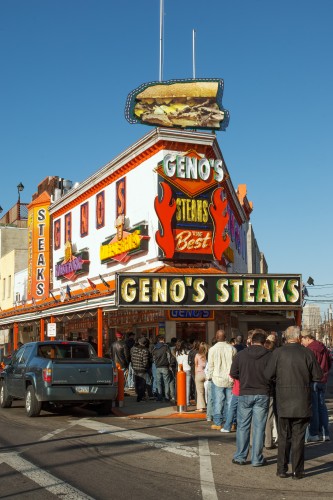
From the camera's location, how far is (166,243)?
2422cm

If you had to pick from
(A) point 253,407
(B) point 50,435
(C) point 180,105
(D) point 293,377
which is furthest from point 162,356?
(C) point 180,105

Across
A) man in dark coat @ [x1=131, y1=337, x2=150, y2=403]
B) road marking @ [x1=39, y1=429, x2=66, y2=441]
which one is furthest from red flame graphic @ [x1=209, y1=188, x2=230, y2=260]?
road marking @ [x1=39, y1=429, x2=66, y2=441]

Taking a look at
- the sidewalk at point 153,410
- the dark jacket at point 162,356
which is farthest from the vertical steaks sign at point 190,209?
the sidewalk at point 153,410

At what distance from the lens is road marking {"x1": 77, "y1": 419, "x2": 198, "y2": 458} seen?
32.6ft

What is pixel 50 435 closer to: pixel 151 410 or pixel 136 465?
pixel 136 465

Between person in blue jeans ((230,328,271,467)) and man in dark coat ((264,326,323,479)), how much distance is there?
56 centimetres

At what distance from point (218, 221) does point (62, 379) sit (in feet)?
40.8

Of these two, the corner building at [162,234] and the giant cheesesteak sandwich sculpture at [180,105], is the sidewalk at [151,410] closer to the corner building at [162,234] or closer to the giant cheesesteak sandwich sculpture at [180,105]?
the corner building at [162,234]

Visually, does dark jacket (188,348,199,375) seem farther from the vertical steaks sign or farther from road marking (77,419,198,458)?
the vertical steaks sign

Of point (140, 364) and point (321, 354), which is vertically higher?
point (321, 354)

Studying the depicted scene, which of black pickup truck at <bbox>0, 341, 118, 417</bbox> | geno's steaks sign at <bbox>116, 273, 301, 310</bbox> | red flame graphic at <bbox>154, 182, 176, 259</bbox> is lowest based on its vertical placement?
black pickup truck at <bbox>0, 341, 118, 417</bbox>

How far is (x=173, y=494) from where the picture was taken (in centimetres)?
722

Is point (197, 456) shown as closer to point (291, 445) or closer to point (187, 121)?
point (291, 445)

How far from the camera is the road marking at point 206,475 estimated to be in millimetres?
7195
